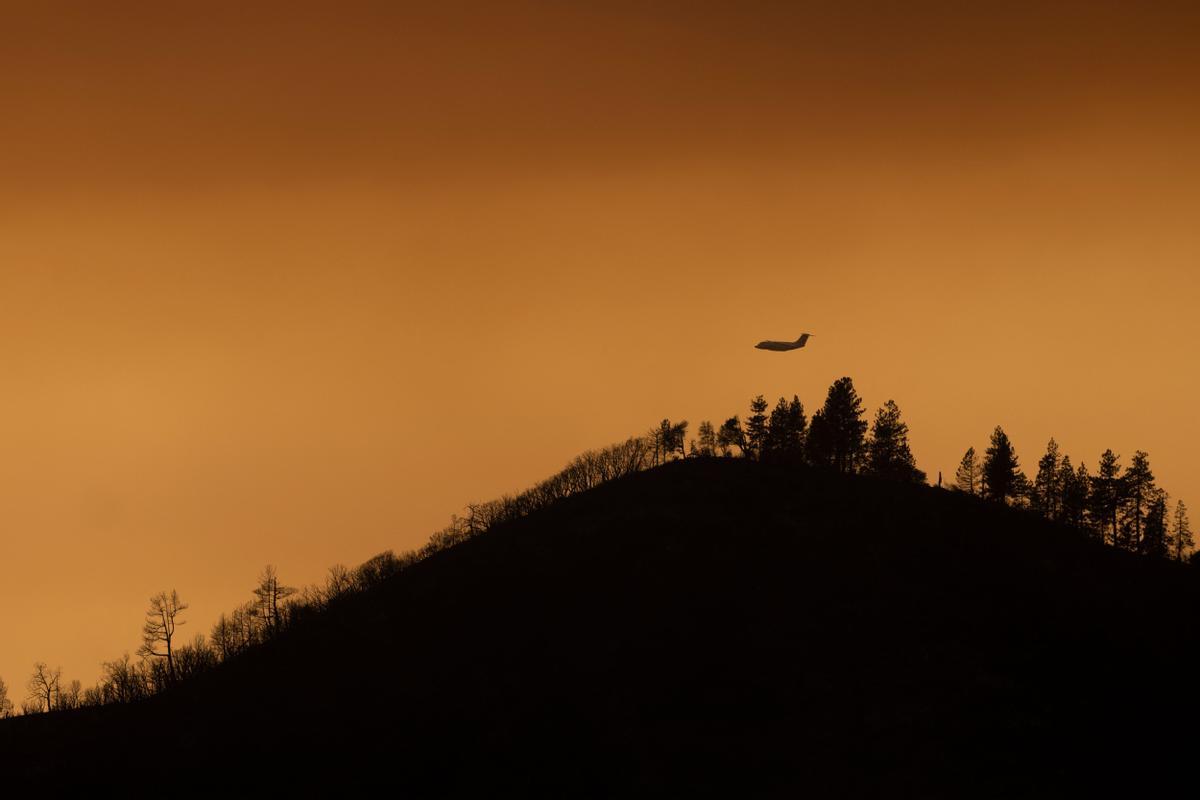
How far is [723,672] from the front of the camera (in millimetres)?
115188

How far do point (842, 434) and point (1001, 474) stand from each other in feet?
78.3

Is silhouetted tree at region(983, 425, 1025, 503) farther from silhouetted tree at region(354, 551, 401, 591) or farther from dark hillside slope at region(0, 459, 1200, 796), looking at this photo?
silhouetted tree at region(354, 551, 401, 591)

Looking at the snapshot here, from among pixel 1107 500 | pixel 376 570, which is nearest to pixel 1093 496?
pixel 1107 500

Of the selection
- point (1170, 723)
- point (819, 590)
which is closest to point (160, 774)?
point (819, 590)

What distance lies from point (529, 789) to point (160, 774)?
38337 millimetres

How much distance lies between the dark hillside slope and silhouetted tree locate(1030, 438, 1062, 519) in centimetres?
1519

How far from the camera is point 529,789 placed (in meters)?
101

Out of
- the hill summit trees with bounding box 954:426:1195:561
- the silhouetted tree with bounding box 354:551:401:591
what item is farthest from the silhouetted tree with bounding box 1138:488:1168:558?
the silhouetted tree with bounding box 354:551:401:591

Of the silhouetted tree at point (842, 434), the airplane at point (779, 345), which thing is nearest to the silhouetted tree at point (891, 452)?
the silhouetted tree at point (842, 434)

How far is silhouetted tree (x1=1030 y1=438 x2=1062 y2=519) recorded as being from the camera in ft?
554

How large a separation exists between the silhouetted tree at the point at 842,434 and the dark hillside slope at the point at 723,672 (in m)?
18.3

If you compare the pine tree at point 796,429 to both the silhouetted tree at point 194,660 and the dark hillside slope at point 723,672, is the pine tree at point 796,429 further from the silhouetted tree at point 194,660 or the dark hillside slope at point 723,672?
the silhouetted tree at point 194,660

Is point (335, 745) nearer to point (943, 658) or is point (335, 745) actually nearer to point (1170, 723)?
point (943, 658)

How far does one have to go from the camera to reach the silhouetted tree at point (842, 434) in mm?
175000
